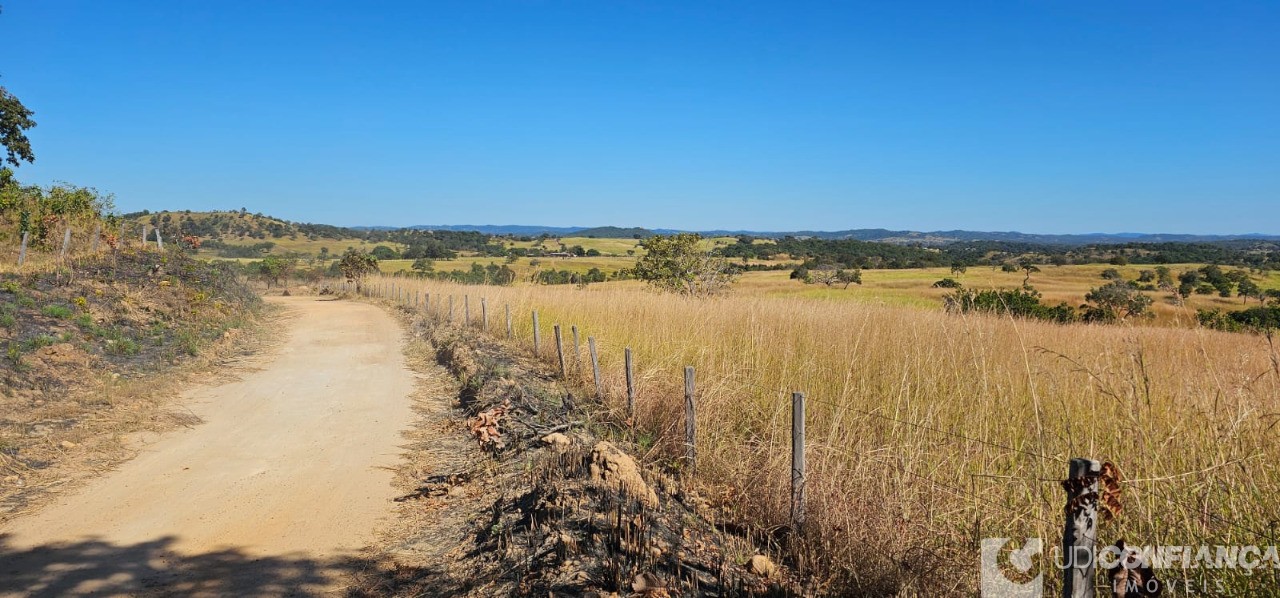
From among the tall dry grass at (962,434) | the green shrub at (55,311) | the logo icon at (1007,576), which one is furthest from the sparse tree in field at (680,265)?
the logo icon at (1007,576)

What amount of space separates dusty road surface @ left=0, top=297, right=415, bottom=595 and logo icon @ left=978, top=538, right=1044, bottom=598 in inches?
163

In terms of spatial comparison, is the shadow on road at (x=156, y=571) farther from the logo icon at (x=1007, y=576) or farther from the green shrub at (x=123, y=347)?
the green shrub at (x=123, y=347)

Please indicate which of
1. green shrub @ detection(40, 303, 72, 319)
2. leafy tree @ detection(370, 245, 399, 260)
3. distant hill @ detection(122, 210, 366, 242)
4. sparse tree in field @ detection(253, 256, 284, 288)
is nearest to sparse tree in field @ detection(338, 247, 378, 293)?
sparse tree in field @ detection(253, 256, 284, 288)

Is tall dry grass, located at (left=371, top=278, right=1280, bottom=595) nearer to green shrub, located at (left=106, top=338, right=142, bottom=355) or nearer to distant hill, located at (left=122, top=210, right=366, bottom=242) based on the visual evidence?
green shrub, located at (left=106, top=338, right=142, bottom=355)

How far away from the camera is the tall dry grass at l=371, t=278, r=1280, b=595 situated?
3.50 m

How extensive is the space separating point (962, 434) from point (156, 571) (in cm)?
598

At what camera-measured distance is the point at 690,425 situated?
6.03m

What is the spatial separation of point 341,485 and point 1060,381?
6.80 m

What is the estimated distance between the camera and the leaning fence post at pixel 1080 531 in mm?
2266

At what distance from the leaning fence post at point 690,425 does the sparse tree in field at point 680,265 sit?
1975 centimetres

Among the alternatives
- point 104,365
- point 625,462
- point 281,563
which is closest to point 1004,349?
point 625,462

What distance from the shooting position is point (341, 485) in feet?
22.2

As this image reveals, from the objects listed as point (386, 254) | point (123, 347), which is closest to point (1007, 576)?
point (123, 347)

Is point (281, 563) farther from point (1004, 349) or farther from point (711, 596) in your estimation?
point (1004, 349)
